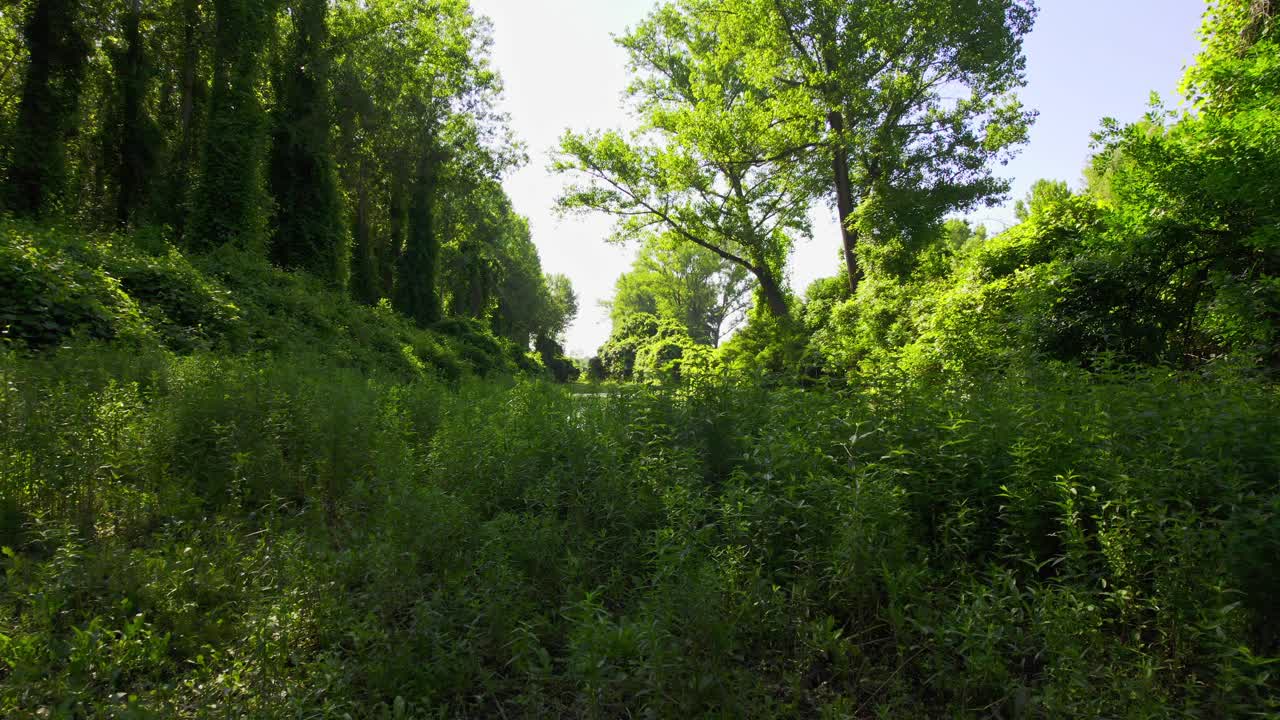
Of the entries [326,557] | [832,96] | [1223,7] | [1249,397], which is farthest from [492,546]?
[832,96]

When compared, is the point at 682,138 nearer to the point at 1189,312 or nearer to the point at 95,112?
the point at 1189,312

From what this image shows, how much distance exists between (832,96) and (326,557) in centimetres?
1918

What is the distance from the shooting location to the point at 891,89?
18.3 meters

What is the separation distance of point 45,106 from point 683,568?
24283mm

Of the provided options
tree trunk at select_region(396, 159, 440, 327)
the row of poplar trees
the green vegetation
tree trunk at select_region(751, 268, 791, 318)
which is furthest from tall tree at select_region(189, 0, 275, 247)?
tree trunk at select_region(751, 268, 791, 318)

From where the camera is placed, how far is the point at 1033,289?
360 inches

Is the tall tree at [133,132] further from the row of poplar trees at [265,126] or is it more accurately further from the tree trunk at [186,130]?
the tree trunk at [186,130]

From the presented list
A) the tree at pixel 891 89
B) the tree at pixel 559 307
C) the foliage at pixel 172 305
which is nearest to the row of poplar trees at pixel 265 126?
the foliage at pixel 172 305

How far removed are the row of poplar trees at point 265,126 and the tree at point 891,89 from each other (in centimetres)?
1617

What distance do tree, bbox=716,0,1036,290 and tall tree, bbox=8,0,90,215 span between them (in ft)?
67.7

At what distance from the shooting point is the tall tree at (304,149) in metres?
23.4

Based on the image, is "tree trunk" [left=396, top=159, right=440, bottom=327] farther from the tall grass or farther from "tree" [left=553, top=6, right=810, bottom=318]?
the tall grass

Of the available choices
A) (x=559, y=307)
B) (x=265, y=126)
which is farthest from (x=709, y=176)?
(x=559, y=307)

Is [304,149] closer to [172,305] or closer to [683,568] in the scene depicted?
[172,305]
